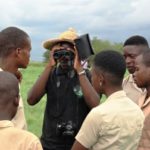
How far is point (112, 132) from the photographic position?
136 inches

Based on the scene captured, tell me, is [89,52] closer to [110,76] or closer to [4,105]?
[110,76]

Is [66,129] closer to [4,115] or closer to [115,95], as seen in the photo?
[115,95]

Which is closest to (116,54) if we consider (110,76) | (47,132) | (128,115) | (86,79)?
(110,76)

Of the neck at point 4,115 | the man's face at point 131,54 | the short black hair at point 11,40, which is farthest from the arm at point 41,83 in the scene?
the neck at point 4,115

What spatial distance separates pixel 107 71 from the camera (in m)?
3.65

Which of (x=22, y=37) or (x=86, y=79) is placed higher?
(x=22, y=37)

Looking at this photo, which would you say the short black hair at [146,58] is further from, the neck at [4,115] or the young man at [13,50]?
the neck at [4,115]

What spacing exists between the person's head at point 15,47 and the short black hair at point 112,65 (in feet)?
2.12

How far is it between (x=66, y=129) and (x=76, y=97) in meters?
0.30

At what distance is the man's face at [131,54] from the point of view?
477 centimetres

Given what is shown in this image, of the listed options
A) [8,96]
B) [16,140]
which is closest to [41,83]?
[8,96]

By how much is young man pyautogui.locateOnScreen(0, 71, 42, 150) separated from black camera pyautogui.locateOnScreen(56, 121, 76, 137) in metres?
1.47

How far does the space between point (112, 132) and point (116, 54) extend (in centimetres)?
60

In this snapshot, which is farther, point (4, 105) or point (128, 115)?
point (128, 115)
